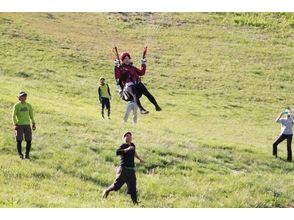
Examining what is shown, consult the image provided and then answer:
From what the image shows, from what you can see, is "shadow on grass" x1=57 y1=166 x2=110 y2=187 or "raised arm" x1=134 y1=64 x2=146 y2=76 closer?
"raised arm" x1=134 y1=64 x2=146 y2=76

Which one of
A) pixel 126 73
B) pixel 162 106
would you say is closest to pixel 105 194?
pixel 126 73

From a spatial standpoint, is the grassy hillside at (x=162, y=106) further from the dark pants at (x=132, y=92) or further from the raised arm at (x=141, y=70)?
the raised arm at (x=141, y=70)

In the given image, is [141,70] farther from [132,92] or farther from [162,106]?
[162,106]

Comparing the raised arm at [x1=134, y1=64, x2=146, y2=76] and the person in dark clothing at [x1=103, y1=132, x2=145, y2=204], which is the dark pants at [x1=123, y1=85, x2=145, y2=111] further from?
the person in dark clothing at [x1=103, y1=132, x2=145, y2=204]

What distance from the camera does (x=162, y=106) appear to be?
40.2 metres

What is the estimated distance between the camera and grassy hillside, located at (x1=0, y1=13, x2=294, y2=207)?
65.4 ft

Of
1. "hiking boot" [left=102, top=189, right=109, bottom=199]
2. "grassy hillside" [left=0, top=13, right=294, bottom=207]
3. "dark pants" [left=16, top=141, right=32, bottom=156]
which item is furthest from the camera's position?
"dark pants" [left=16, top=141, right=32, bottom=156]

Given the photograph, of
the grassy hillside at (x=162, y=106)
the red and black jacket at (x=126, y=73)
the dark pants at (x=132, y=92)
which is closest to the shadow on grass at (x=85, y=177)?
the grassy hillside at (x=162, y=106)

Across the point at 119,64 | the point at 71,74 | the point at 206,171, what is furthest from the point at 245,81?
the point at 119,64

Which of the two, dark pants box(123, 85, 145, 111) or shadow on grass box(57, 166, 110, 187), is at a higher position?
dark pants box(123, 85, 145, 111)

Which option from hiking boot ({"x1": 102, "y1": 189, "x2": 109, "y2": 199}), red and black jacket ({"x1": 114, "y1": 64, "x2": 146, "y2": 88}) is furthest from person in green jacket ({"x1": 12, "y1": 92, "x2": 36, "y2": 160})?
red and black jacket ({"x1": 114, "y1": 64, "x2": 146, "y2": 88})

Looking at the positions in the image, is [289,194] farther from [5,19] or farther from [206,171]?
[5,19]

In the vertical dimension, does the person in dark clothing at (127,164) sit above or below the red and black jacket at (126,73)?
below

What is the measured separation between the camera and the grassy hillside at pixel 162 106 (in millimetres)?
19938
